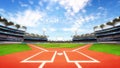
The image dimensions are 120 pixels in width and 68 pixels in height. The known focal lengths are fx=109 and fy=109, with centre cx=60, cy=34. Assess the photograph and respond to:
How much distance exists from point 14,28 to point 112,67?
6980 cm

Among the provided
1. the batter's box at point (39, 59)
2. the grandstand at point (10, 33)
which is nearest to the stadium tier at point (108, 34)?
the batter's box at point (39, 59)

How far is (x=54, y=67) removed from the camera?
9.48 m

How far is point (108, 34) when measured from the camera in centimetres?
6272

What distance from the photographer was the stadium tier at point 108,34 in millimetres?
54709

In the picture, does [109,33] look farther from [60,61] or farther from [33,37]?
[60,61]

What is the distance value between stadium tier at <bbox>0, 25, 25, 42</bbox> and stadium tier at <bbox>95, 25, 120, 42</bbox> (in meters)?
50.2

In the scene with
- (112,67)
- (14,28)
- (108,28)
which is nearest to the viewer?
(112,67)

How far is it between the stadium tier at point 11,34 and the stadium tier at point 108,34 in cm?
5017

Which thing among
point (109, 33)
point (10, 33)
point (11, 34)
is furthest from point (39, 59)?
point (11, 34)

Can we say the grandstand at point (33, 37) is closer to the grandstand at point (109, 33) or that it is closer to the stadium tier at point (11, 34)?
the stadium tier at point (11, 34)

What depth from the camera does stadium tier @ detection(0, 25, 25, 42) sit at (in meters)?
56.6

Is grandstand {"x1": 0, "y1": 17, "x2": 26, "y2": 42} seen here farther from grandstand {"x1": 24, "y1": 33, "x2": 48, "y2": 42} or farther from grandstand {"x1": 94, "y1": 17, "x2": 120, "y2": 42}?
grandstand {"x1": 94, "y1": 17, "x2": 120, "y2": 42}

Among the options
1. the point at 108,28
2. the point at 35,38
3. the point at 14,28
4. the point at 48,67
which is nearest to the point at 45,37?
the point at 35,38

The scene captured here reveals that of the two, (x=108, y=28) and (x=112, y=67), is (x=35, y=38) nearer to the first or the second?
(x=108, y=28)
